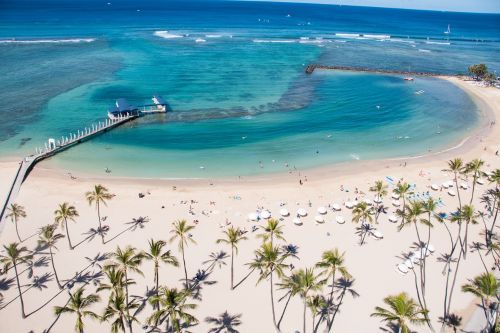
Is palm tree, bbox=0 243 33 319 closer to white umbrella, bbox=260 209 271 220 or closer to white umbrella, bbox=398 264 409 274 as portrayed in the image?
white umbrella, bbox=260 209 271 220

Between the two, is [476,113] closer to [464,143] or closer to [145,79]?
[464,143]

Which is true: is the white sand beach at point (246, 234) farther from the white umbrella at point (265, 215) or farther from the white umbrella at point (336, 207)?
the white umbrella at point (265, 215)

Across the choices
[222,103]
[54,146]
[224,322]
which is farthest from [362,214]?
[222,103]

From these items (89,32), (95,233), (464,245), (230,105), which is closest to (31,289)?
(95,233)

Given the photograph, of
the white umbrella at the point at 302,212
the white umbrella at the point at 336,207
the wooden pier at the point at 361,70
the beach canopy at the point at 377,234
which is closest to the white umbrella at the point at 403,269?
the beach canopy at the point at 377,234

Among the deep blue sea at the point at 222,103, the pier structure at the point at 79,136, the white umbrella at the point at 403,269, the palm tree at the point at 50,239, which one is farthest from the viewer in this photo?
the deep blue sea at the point at 222,103

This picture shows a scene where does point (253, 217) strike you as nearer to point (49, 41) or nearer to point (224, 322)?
point (224, 322)
